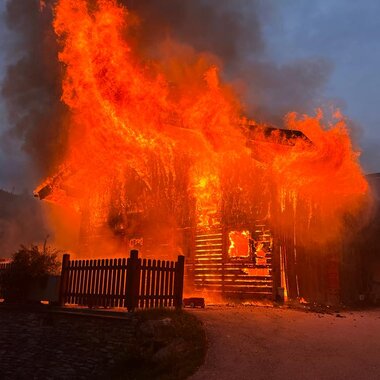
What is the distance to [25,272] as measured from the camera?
12.3m

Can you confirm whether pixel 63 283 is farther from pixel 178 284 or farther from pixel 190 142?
pixel 190 142

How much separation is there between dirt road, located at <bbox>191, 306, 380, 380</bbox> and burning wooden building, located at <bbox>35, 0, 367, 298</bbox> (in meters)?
5.30

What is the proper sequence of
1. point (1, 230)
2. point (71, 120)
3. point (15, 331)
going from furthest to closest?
point (1, 230)
point (71, 120)
point (15, 331)

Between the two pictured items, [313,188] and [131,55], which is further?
[313,188]

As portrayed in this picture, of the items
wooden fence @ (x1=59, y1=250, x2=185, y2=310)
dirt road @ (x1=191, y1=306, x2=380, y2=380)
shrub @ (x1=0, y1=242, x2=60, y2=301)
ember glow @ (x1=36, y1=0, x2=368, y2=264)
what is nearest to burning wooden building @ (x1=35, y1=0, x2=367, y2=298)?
ember glow @ (x1=36, y1=0, x2=368, y2=264)

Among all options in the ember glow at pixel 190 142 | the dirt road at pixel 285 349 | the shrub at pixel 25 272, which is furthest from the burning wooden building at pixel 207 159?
the shrub at pixel 25 272

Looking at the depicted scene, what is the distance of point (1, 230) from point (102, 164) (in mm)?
34463

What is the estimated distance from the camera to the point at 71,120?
19.4m

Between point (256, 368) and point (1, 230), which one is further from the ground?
point (1, 230)

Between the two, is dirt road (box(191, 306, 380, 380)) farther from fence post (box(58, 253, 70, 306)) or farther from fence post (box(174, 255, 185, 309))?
fence post (box(58, 253, 70, 306))

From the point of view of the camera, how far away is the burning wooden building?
1588 centimetres

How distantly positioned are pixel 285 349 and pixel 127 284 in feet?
13.3

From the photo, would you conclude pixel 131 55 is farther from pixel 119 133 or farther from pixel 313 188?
pixel 313 188

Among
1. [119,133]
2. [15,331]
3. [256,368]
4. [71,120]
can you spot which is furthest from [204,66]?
[256,368]
